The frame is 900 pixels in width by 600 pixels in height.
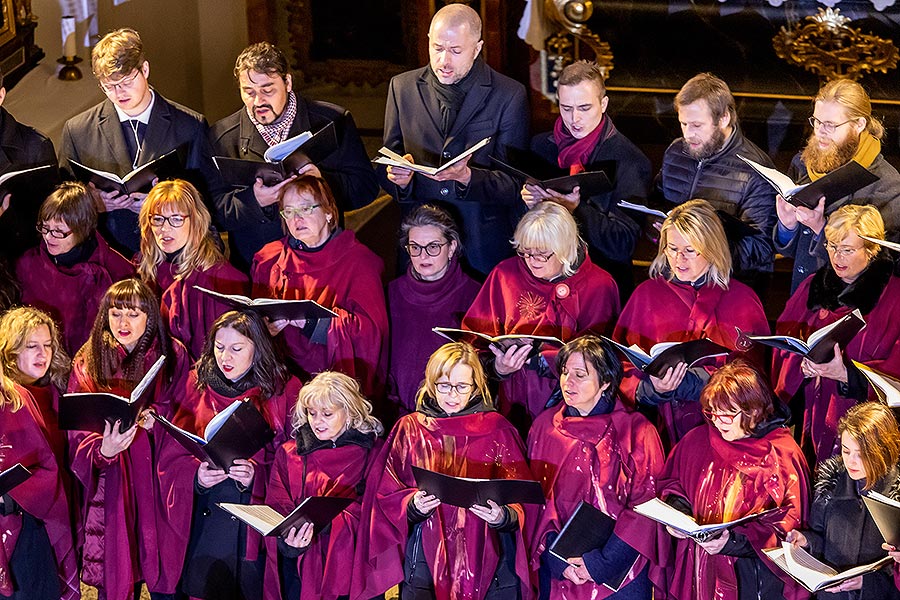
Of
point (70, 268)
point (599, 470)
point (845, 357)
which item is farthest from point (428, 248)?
point (845, 357)

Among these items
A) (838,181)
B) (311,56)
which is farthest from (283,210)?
(311,56)

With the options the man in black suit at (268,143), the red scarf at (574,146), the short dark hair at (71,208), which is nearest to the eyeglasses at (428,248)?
the man in black suit at (268,143)

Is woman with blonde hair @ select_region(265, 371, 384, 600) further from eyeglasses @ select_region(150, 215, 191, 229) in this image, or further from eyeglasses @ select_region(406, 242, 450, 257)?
eyeglasses @ select_region(150, 215, 191, 229)

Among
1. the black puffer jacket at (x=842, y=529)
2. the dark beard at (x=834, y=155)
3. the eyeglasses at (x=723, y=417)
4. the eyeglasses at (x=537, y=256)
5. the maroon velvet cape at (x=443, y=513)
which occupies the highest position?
the dark beard at (x=834, y=155)

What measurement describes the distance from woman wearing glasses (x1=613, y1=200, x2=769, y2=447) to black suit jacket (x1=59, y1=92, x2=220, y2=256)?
199 centimetres

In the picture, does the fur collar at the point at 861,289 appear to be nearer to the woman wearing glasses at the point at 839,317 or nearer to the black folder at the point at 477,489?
the woman wearing glasses at the point at 839,317

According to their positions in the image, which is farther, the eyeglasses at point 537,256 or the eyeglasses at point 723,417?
Result: the eyeglasses at point 537,256

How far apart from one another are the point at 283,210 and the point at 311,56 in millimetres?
4098

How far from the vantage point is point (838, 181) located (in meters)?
5.10

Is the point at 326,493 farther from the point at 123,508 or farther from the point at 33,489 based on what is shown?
the point at 33,489

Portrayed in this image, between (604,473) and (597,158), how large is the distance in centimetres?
143

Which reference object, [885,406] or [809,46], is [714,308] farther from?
[809,46]

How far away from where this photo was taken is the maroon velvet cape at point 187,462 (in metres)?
5.34

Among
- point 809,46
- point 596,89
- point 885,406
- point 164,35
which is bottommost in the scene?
point 164,35
